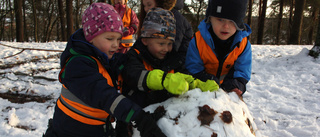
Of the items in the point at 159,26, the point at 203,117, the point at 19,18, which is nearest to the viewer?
the point at 203,117

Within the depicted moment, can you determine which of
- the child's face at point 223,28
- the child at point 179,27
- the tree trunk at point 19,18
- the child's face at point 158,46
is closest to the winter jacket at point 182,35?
the child at point 179,27

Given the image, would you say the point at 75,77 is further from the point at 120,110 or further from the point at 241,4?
the point at 241,4

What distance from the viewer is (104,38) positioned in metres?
1.71

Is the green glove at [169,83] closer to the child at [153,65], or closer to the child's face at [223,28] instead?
the child at [153,65]

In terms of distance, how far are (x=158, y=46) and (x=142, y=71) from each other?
46 centimetres

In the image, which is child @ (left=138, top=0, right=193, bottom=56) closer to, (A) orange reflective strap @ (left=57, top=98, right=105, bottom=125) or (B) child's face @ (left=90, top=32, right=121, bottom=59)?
(B) child's face @ (left=90, top=32, right=121, bottom=59)

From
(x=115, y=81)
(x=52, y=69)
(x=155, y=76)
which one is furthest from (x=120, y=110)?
(x=52, y=69)

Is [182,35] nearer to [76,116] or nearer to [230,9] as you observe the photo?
[230,9]

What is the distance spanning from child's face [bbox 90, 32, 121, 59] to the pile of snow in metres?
0.63

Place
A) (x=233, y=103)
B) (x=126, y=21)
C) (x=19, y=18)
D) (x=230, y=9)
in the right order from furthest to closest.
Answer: (x=19, y=18) < (x=126, y=21) < (x=230, y=9) < (x=233, y=103)

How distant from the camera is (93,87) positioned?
1.40 m

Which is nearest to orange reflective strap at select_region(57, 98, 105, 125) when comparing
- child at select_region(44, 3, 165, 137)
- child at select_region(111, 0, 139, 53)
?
child at select_region(44, 3, 165, 137)

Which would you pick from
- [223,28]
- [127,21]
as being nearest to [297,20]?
[127,21]

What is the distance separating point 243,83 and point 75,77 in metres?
1.72
